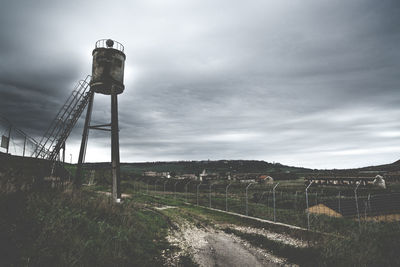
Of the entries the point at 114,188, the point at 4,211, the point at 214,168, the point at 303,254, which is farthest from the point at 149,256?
the point at 214,168

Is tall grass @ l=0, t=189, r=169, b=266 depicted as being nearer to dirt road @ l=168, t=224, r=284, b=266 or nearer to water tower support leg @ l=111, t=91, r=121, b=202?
dirt road @ l=168, t=224, r=284, b=266

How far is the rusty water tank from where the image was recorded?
14273 mm

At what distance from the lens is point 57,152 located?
15.3 m

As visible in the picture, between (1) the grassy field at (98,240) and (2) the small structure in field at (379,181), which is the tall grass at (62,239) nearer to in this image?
(1) the grassy field at (98,240)

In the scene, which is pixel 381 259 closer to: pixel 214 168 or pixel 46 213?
pixel 46 213

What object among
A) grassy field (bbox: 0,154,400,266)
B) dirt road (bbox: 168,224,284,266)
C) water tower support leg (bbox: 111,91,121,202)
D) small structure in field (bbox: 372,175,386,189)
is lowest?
small structure in field (bbox: 372,175,386,189)

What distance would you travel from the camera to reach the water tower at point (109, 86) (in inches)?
548

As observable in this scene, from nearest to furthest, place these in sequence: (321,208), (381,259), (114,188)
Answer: (381,259) → (114,188) → (321,208)

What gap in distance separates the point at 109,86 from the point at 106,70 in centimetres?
105

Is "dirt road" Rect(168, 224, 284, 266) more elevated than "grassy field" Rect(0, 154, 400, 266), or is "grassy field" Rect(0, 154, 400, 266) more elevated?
"grassy field" Rect(0, 154, 400, 266)

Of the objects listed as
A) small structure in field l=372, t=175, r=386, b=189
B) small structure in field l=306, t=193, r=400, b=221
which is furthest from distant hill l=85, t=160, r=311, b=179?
small structure in field l=306, t=193, r=400, b=221

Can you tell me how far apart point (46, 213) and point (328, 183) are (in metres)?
76.8

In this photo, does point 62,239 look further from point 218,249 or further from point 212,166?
point 212,166

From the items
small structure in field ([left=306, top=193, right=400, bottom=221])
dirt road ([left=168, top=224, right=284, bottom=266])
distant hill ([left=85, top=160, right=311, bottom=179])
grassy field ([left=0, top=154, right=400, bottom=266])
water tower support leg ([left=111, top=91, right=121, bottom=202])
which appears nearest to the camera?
grassy field ([left=0, top=154, right=400, bottom=266])
